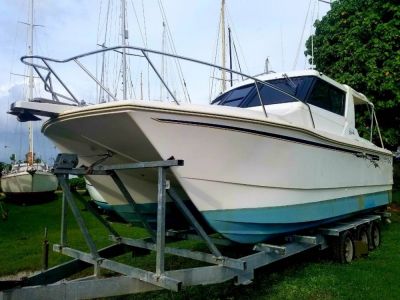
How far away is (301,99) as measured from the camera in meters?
6.26

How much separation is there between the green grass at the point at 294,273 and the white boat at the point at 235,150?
2.31 feet

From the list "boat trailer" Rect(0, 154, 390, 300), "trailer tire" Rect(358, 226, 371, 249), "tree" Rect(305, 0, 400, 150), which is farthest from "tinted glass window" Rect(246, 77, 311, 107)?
"tree" Rect(305, 0, 400, 150)

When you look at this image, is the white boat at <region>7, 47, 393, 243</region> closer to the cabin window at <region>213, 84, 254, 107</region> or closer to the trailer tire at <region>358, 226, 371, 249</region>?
the cabin window at <region>213, 84, 254, 107</region>

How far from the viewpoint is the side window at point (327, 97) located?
6.60m

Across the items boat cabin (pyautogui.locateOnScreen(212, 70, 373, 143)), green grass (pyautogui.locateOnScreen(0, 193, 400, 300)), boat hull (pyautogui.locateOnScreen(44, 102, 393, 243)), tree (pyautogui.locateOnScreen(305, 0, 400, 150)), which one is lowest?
green grass (pyautogui.locateOnScreen(0, 193, 400, 300))

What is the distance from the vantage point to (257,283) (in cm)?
573

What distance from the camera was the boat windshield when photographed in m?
6.28

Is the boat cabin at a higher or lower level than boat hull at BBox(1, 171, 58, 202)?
higher

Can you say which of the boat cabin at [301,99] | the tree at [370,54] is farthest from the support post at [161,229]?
the tree at [370,54]

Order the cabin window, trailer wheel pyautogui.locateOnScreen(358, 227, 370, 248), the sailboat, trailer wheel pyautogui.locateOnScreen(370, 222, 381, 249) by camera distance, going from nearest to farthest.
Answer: the cabin window → trailer wheel pyautogui.locateOnScreen(358, 227, 370, 248) → trailer wheel pyautogui.locateOnScreen(370, 222, 381, 249) → the sailboat

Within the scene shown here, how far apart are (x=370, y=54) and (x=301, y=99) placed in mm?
7856

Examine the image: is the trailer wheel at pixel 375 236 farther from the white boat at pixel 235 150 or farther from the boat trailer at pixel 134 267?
the boat trailer at pixel 134 267

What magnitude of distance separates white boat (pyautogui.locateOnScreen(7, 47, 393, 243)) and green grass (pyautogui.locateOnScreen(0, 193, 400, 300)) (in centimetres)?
70

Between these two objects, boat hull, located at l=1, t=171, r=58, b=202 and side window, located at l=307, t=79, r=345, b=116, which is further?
boat hull, located at l=1, t=171, r=58, b=202
